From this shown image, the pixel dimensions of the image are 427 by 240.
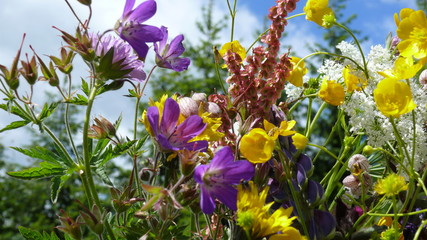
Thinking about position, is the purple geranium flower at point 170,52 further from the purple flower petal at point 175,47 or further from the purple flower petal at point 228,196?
the purple flower petal at point 228,196

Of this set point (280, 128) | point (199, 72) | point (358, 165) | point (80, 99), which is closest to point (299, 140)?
point (280, 128)

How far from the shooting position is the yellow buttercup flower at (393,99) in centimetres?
61

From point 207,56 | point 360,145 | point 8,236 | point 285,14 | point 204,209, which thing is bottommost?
point 8,236

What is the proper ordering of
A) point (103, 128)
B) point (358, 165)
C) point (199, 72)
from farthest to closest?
point (199, 72) → point (358, 165) → point (103, 128)

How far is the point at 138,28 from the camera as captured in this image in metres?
0.59

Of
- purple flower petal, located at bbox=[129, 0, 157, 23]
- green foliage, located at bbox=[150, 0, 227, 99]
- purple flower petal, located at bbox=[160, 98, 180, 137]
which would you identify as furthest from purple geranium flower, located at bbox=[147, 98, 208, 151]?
green foliage, located at bbox=[150, 0, 227, 99]

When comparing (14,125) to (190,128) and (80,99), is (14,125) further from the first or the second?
(190,128)

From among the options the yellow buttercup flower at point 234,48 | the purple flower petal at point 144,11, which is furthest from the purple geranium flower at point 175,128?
the yellow buttercup flower at point 234,48

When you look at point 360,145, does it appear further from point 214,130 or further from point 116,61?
point 116,61

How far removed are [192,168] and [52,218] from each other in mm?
10619

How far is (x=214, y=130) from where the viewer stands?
60 centimetres

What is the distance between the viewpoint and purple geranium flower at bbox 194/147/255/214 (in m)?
0.51

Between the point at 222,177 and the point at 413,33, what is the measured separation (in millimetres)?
331

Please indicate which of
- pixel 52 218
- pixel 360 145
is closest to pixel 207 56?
pixel 52 218
